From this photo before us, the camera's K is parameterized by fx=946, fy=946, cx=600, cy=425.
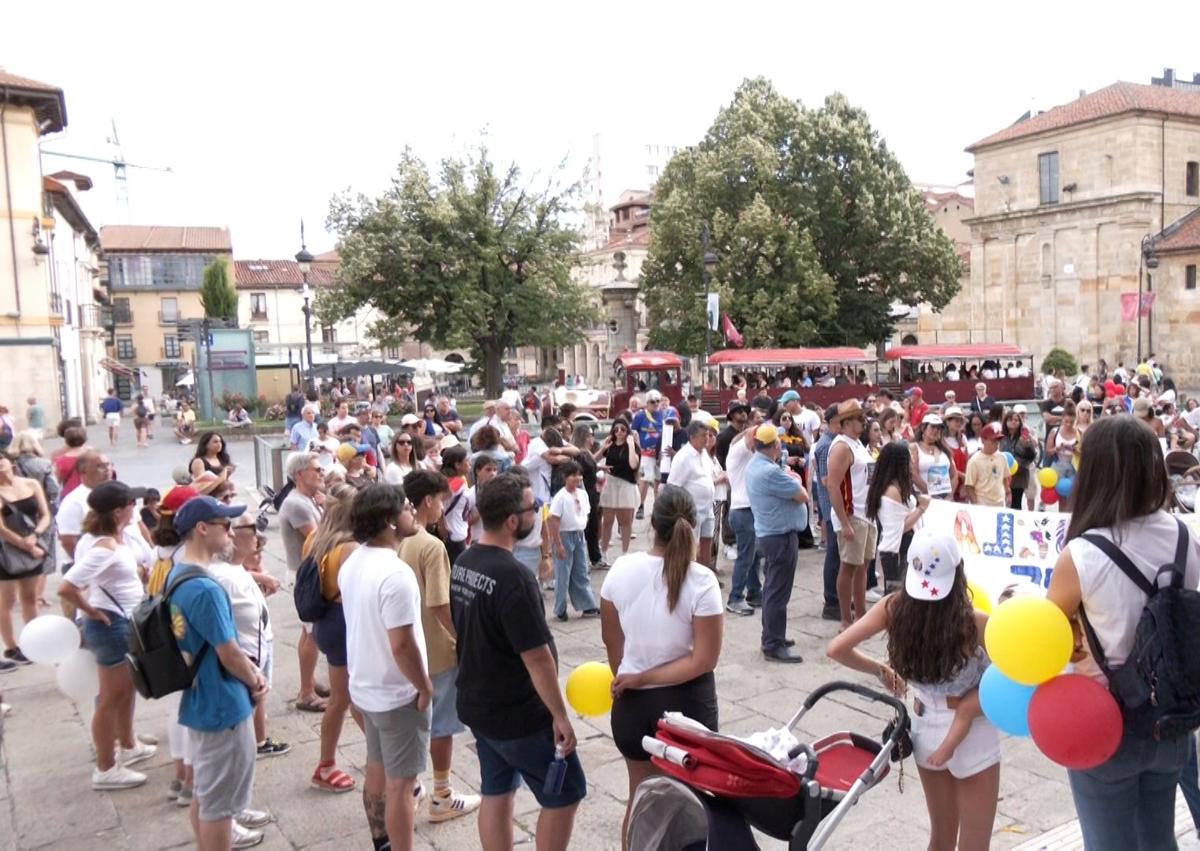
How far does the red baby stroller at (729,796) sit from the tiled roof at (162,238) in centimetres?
7984

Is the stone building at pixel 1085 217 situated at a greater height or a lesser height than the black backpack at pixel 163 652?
greater

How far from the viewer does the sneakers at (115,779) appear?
538 centimetres

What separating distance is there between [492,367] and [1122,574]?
31518 millimetres

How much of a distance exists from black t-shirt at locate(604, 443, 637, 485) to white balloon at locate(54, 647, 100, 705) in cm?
580

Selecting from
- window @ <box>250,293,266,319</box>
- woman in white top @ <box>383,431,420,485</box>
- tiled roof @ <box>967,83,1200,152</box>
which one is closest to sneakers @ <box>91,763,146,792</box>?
woman in white top @ <box>383,431,420,485</box>

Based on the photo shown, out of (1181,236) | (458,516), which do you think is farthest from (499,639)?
(1181,236)

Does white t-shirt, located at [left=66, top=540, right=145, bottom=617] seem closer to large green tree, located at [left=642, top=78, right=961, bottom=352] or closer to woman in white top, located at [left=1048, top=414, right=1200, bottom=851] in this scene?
woman in white top, located at [left=1048, top=414, right=1200, bottom=851]

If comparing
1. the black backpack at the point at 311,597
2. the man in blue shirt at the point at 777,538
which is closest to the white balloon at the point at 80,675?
the black backpack at the point at 311,597

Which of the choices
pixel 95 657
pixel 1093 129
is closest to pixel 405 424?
pixel 95 657

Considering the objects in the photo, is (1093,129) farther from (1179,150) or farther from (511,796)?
(511,796)

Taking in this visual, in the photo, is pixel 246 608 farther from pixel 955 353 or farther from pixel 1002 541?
pixel 955 353

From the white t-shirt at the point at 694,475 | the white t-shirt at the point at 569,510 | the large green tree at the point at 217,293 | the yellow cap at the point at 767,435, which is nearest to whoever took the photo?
the yellow cap at the point at 767,435

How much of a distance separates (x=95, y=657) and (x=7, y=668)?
3111 millimetres

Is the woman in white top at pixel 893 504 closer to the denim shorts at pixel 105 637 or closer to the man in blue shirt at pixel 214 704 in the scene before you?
the man in blue shirt at pixel 214 704
